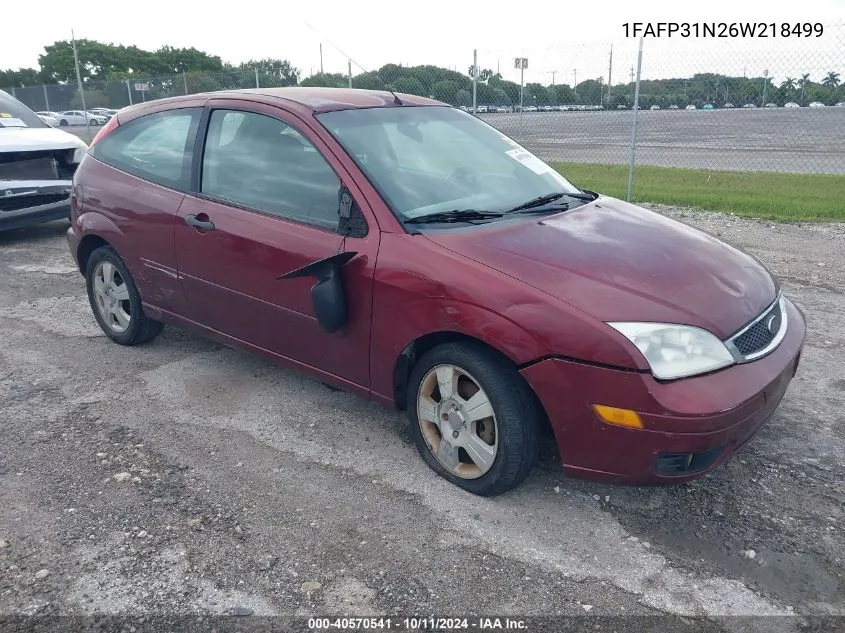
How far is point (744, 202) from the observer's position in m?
9.45

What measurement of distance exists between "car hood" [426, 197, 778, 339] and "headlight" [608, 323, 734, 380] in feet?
0.12

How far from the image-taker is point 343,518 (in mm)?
2973

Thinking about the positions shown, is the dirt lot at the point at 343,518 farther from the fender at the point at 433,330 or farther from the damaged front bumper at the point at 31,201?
the damaged front bumper at the point at 31,201

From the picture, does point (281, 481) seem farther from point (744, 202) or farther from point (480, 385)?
point (744, 202)

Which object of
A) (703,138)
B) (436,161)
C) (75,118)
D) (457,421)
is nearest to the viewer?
(457,421)

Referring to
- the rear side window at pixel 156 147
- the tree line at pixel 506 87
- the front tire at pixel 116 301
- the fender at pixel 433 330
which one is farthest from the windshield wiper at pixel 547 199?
the tree line at pixel 506 87

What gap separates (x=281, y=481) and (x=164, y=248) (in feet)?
5.51

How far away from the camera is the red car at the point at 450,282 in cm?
266

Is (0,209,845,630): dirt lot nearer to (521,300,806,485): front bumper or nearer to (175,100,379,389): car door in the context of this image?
(521,300,806,485): front bumper

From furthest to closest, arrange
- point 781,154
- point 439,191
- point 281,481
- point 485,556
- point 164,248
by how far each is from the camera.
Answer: point 781,154 < point 164,248 < point 439,191 < point 281,481 < point 485,556

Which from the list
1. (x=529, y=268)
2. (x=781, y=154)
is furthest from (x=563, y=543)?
(x=781, y=154)

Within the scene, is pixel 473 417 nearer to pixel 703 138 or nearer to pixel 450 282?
pixel 450 282

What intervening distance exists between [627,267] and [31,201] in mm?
6944

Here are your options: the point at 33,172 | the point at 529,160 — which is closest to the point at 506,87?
the point at 33,172
